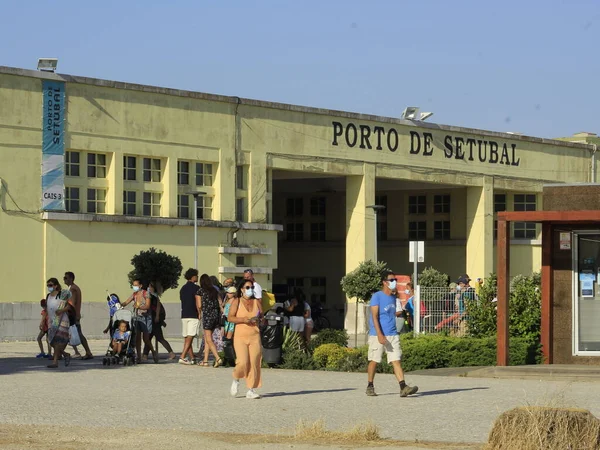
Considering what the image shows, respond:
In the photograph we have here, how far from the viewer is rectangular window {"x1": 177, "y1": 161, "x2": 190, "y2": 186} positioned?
132ft

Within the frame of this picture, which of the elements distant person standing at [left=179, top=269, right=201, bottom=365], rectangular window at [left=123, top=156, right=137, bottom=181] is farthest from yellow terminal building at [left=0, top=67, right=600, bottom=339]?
distant person standing at [left=179, top=269, right=201, bottom=365]

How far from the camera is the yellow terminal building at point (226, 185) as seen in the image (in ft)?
119

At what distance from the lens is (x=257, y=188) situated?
4206 cm

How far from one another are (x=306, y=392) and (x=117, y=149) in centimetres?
2051

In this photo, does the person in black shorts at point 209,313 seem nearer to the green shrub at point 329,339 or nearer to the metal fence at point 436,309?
the green shrub at point 329,339

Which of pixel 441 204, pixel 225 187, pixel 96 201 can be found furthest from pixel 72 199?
pixel 441 204

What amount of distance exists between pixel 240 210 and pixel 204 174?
1.74 metres

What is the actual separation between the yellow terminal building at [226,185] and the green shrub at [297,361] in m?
14.1

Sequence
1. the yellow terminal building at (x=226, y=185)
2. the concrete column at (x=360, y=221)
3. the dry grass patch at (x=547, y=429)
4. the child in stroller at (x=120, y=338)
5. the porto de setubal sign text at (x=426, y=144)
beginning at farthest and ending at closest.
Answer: the concrete column at (x=360, y=221) → the porto de setubal sign text at (x=426, y=144) → the yellow terminal building at (x=226, y=185) → the child in stroller at (x=120, y=338) → the dry grass patch at (x=547, y=429)

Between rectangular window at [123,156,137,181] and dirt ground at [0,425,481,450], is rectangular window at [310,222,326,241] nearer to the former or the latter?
rectangular window at [123,156,137,181]

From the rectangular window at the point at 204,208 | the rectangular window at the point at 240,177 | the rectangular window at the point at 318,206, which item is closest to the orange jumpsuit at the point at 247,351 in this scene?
the rectangular window at the point at 204,208

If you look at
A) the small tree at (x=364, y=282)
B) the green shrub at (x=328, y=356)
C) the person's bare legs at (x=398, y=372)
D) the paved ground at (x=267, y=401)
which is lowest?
the paved ground at (x=267, y=401)

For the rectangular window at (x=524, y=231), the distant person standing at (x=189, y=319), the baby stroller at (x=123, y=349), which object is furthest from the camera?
the rectangular window at (x=524, y=231)

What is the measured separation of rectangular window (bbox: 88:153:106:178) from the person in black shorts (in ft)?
47.6
